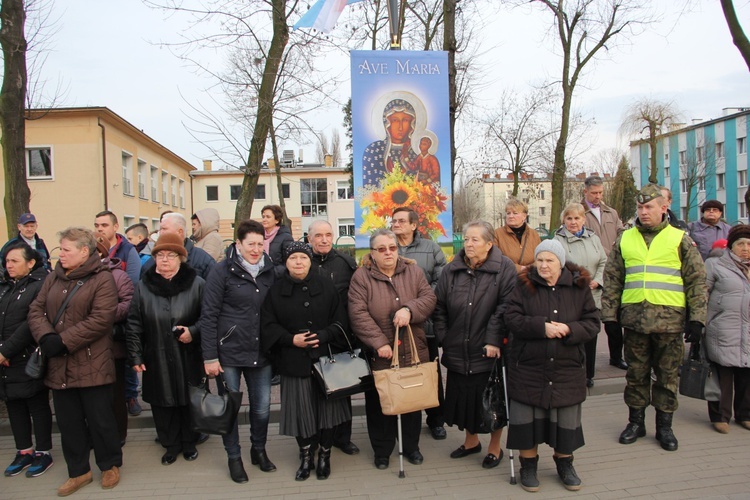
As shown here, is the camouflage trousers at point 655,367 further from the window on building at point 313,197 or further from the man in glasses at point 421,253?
the window on building at point 313,197

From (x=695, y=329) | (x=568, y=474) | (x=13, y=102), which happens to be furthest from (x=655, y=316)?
(x=13, y=102)

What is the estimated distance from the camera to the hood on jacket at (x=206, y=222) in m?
6.34

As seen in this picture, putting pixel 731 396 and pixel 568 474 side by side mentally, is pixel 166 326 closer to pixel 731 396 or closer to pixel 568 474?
pixel 568 474

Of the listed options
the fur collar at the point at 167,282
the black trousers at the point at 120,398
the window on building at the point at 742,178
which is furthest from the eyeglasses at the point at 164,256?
the window on building at the point at 742,178

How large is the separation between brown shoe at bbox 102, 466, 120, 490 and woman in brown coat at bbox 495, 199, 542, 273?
12.8 ft

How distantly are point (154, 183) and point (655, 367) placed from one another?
36096 millimetres

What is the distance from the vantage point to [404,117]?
7562 mm

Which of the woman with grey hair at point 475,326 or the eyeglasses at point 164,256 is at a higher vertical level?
the eyeglasses at point 164,256

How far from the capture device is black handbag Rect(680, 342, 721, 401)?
485 centimetres

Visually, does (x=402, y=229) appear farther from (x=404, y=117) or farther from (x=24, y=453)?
(x=24, y=453)

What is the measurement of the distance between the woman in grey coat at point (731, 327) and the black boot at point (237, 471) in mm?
4145

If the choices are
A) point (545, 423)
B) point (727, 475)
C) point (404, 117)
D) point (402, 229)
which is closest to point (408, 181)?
point (404, 117)

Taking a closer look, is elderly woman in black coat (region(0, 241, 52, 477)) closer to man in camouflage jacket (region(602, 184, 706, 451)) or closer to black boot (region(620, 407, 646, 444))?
man in camouflage jacket (region(602, 184, 706, 451))

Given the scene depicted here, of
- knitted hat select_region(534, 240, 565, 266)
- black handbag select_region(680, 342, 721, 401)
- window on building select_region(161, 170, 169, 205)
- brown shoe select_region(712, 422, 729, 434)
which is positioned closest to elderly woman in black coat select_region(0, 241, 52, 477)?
knitted hat select_region(534, 240, 565, 266)
